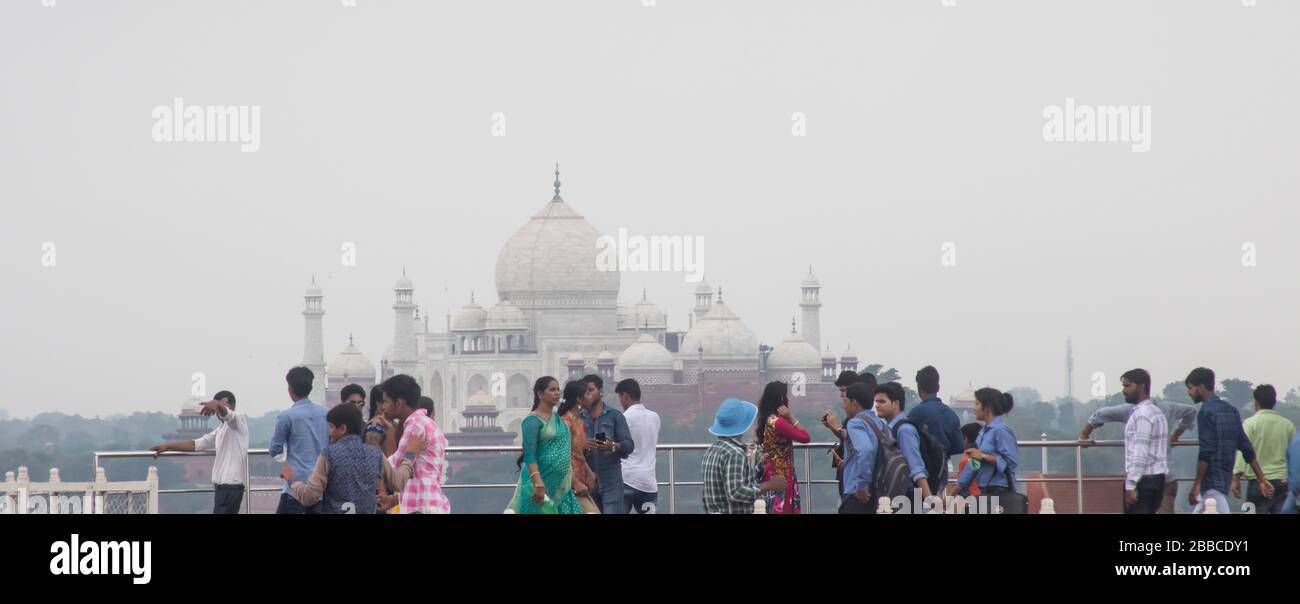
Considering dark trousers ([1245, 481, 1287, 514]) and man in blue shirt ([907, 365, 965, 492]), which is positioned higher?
man in blue shirt ([907, 365, 965, 492])

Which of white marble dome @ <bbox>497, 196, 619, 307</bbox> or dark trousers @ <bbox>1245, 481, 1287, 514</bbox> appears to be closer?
dark trousers @ <bbox>1245, 481, 1287, 514</bbox>

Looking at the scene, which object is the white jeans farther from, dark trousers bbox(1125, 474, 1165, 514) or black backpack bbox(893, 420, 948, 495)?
black backpack bbox(893, 420, 948, 495)

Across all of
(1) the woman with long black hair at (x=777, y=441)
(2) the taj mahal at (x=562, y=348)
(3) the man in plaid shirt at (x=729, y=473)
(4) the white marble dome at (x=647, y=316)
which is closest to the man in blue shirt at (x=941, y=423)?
(1) the woman with long black hair at (x=777, y=441)

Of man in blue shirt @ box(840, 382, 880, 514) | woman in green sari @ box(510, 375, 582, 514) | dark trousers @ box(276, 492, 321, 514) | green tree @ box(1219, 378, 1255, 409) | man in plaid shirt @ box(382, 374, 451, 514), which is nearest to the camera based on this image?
dark trousers @ box(276, 492, 321, 514)

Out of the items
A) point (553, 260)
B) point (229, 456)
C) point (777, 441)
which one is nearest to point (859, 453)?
point (777, 441)

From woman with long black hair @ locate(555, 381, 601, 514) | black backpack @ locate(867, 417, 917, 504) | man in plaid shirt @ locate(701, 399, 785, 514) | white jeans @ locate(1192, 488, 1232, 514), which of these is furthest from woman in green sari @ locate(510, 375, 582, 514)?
white jeans @ locate(1192, 488, 1232, 514)

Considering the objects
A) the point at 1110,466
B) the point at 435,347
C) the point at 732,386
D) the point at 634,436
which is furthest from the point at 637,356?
the point at 634,436

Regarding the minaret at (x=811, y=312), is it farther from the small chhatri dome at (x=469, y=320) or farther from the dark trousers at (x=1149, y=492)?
the dark trousers at (x=1149, y=492)

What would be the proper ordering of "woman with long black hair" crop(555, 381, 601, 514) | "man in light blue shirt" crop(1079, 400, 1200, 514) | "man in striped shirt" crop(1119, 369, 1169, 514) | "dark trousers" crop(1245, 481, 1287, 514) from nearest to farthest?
"woman with long black hair" crop(555, 381, 601, 514), "man in striped shirt" crop(1119, 369, 1169, 514), "man in light blue shirt" crop(1079, 400, 1200, 514), "dark trousers" crop(1245, 481, 1287, 514)
